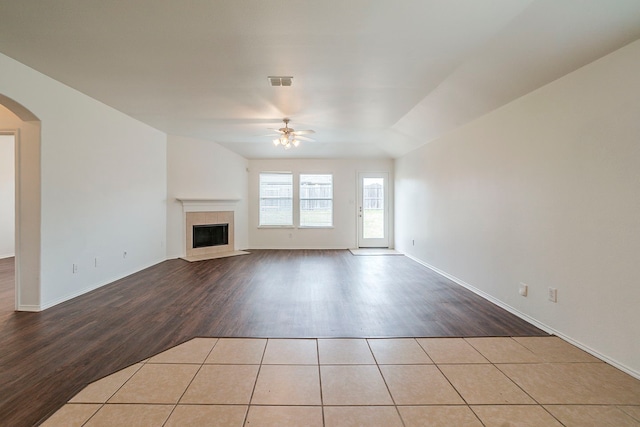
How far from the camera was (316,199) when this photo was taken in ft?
24.1

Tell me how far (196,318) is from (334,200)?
16.4 feet

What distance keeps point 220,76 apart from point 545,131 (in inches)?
132

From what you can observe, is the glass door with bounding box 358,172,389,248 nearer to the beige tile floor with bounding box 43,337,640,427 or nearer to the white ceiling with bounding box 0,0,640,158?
the white ceiling with bounding box 0,0,640,158

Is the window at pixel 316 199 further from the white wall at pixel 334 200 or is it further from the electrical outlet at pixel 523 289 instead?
the electrical outlet at pixel 523 289

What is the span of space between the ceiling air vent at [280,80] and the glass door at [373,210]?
15.1 ft

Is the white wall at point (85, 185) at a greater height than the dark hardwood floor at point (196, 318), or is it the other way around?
the white wall at point (85, 185)

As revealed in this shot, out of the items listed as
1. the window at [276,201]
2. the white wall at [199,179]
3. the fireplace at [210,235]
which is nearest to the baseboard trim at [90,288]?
the white wall at [199,179]

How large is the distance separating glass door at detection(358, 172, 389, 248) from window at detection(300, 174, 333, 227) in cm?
85

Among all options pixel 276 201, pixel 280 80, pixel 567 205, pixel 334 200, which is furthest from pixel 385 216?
pixel 280 80

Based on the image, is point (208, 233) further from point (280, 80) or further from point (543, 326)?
point (543, 326)

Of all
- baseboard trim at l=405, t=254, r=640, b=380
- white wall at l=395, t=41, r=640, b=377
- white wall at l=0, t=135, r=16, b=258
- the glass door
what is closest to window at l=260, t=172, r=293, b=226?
the glass door

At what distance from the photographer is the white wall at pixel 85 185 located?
3.00 meters

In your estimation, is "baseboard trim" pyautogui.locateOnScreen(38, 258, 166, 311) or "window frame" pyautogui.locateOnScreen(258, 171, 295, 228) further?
"window frame" pyautogui.locateOnScreen(258, 171, 295, 228)

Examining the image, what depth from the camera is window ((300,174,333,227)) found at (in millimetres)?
7344
